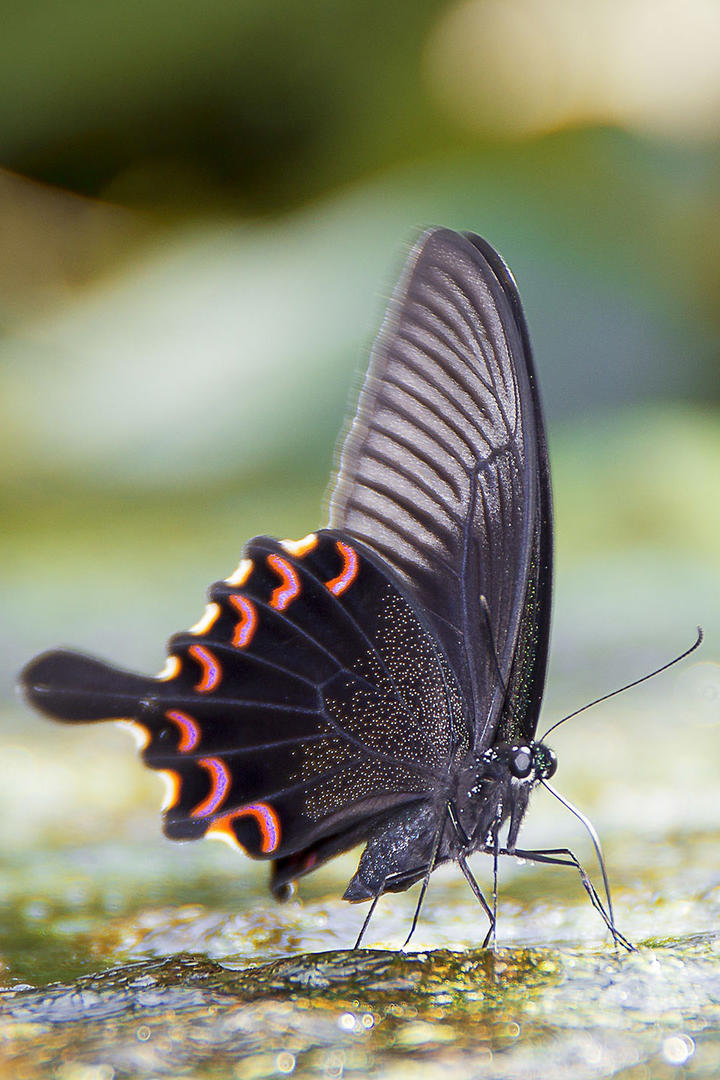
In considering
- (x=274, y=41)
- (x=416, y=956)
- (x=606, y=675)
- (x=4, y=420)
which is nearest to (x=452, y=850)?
(x=416, y=956)

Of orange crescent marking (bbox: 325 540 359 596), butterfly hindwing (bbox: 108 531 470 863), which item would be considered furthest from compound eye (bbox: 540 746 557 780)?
orange crescent marking (bbox: 325 540 359 596)

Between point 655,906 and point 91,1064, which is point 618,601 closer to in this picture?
point 655,906

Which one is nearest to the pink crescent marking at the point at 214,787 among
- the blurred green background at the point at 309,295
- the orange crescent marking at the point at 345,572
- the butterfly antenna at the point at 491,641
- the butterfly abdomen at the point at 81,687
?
the butterfly abdomen at the point at 81,687

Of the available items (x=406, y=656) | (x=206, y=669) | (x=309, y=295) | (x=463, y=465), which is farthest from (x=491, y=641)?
(x=309, y=295)

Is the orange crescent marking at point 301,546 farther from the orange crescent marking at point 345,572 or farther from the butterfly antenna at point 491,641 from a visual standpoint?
the butterfly antenna at point 491,641

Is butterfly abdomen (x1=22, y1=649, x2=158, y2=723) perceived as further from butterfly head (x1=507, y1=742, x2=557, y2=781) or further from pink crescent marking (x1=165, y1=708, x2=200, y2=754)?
butterfly head (x1=507, y1=742, x2=557, y2=781)

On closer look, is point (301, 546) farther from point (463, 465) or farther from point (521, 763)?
point (521, 763)
